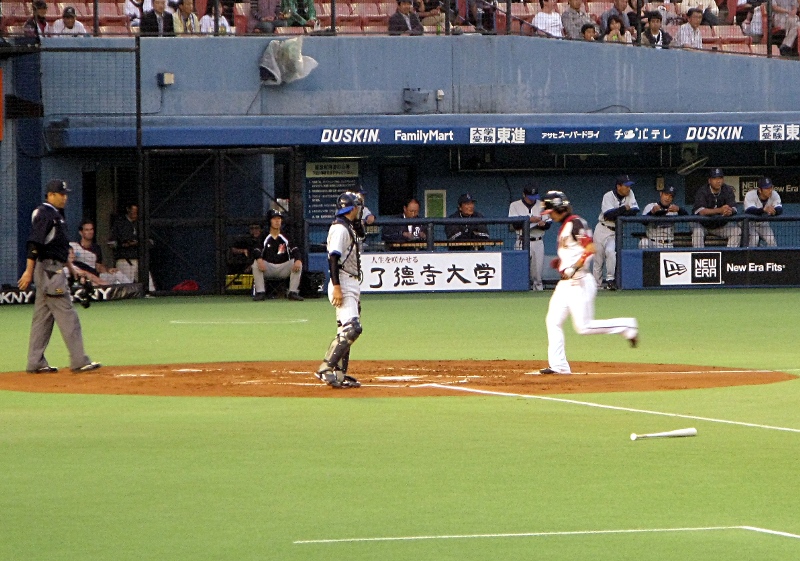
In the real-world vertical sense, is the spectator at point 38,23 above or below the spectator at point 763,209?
above

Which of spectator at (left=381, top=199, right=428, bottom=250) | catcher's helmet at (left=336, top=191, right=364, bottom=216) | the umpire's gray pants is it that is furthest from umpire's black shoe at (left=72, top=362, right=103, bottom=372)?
spectator at (left=381, top=199, right=428, bottom=250)

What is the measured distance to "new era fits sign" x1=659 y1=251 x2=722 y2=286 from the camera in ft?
89.9

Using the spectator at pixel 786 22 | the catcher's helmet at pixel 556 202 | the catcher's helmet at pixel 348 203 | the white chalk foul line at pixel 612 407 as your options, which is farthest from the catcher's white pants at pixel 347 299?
the spectator at pixel 786 22

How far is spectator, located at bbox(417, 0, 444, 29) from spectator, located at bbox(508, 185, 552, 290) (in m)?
3.89

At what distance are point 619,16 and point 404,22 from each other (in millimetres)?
4352

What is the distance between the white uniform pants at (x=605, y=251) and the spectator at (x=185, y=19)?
854 cm

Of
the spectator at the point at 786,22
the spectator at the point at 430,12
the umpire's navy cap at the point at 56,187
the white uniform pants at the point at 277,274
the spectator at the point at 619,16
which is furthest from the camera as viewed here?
the spectator at the point at 786,22

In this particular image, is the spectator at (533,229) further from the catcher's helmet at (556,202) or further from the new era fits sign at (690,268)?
the catcher's helmet at (556,202)

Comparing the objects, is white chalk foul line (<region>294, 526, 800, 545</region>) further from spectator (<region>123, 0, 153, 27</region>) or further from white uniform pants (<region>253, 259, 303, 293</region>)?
spectator (<region>123, 0, 153, 27</region>)

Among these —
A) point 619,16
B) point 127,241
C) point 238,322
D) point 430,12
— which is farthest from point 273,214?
point 619,16

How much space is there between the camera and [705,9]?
99.2ft

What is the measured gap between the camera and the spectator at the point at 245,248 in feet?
87.2

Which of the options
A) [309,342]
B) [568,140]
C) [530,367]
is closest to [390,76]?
[568,140]

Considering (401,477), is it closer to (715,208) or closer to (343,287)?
(343,287)
